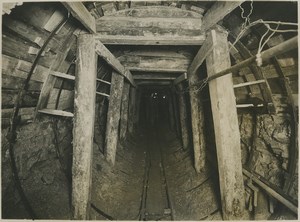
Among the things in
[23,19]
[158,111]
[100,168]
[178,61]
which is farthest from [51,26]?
[158,111]

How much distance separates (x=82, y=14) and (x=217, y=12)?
1476 millimetres

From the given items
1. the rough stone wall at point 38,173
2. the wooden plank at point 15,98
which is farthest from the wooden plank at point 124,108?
the wooden plank at point 15,98

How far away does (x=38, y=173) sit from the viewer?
3387mm

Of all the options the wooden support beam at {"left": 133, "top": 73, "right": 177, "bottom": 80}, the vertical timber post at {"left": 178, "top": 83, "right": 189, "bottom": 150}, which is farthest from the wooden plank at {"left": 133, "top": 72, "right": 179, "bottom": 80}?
the vertical timber post at {"left": 178, "top": 83, "right": 189, "bottom": 150}

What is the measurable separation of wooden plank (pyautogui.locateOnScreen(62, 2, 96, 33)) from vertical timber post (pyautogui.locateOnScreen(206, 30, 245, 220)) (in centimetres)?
147

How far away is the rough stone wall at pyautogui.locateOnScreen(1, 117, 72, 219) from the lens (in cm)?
282

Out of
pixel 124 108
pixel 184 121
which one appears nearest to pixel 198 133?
pixel 184 121

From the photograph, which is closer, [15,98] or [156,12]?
[15,98]

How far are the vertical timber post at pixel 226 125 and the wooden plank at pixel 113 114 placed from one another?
2.47 metres

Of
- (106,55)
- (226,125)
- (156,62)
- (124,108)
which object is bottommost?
(226,125)

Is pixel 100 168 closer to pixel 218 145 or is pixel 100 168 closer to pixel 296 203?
pixel 218 145

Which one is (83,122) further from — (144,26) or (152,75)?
(152,75)

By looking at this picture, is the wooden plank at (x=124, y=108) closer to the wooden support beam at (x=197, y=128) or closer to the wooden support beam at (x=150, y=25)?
the wooden support beam at (x=197, y=128)

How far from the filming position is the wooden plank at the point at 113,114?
4.77 meters
